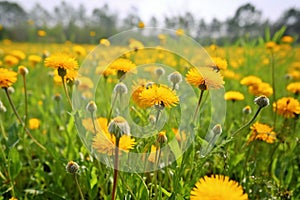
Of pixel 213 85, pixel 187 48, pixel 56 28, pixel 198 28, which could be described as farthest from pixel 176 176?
pixel 56 28

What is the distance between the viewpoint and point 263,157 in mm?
1604

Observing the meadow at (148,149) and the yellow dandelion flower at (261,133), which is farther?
the yellow dandelion flower at (261,133)

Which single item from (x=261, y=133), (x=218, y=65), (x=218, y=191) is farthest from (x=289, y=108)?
(x=218, y=191)

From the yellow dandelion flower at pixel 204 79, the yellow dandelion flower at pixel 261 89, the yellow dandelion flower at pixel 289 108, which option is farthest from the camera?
the yellow dandelion flower at pixel 261 89

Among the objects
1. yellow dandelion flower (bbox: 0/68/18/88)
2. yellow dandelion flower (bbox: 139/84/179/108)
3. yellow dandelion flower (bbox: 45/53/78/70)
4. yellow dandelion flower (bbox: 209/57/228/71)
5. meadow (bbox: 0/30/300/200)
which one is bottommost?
meadow (bbox: 0/30/300/200)

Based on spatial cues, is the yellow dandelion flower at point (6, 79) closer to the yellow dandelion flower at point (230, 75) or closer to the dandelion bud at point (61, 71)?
the dandelion bud at point (61, 71)

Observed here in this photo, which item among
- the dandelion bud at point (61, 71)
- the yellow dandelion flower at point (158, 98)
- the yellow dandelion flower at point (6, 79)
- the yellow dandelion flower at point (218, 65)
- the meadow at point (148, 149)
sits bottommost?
the meadow at point (148, 149)

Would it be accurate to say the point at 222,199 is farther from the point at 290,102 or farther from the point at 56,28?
the point at 56,28

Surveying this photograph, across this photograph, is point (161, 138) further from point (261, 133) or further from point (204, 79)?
point (261, 133)

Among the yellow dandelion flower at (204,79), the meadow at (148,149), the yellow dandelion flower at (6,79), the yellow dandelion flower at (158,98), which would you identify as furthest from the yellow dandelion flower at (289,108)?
the yellow dandelion flower at (6,79)

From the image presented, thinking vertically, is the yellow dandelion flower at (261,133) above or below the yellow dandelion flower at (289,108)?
below

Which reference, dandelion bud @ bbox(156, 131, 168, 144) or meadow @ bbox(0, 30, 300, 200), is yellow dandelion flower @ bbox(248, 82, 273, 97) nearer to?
meadow @ bbox(0, 30, 300, 200)

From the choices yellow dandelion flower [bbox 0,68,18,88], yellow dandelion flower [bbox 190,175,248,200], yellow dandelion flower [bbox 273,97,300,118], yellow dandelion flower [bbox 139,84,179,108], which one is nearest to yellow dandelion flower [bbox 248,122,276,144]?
yellow dandelion flower [bbox 273,97,300,118]

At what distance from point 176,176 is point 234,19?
156 inches
